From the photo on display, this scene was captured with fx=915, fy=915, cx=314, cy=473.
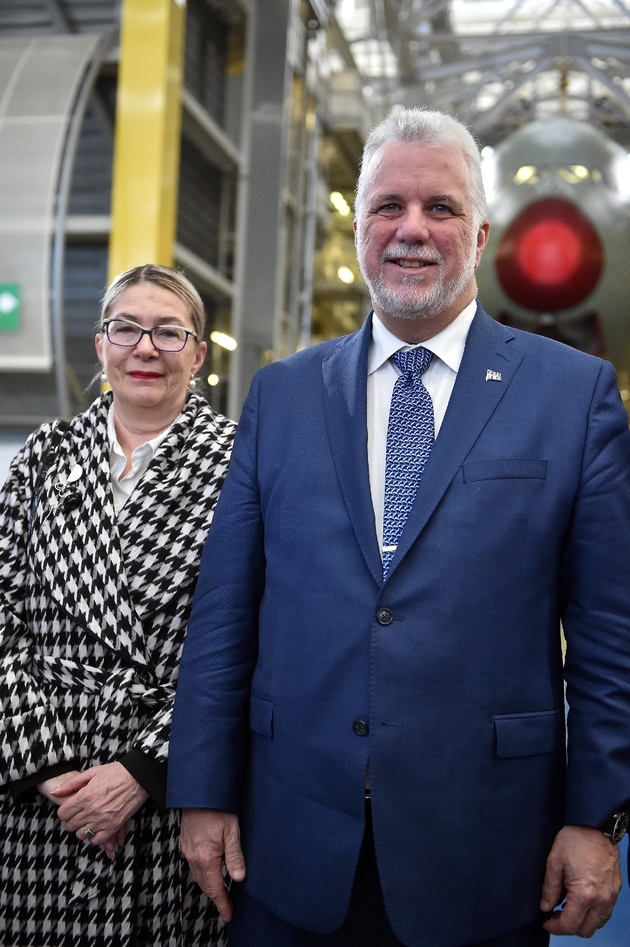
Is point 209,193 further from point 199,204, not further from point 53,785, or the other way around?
point 53,785

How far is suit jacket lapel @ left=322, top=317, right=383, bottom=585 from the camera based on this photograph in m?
1.51

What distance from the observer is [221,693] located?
161 cm

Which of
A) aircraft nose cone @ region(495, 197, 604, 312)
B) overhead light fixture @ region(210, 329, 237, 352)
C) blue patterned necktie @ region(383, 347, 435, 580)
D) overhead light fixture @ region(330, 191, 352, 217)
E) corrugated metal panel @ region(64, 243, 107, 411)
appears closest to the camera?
blue patterned necktie @ region(383, 347, 435, 580)

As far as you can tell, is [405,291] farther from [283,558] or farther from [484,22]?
[484,22]

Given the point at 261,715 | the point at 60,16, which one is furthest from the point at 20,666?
the point at 60,16

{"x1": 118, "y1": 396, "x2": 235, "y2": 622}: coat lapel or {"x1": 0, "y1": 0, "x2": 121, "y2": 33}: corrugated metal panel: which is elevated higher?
{"x1": 0, "y1": 0, "x2": 121, "y2": 33}: corrugated metal panel

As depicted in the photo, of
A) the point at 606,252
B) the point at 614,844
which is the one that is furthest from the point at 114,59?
the point at 614,844

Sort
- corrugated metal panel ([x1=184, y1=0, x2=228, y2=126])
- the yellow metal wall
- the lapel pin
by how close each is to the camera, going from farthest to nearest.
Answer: corrugated metal panel ([x1=184, y1=0, x2=228, y2=126]), the yellow metal wall, the lapel pin

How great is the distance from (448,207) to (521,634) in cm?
75

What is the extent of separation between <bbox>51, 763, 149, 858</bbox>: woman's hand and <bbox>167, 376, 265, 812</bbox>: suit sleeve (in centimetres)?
17

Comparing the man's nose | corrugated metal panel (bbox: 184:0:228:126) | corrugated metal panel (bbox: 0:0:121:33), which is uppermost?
corrugated metal panel (bbox: 0:0:121:33)

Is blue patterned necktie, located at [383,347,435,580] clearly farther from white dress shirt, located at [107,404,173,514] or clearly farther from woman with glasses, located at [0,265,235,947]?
white dress shirt, located at [107,404,173,514]

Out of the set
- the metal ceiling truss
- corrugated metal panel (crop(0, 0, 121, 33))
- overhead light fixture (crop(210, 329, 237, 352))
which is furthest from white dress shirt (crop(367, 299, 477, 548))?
the metal ceiling truss

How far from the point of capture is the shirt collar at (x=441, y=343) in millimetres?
1653
